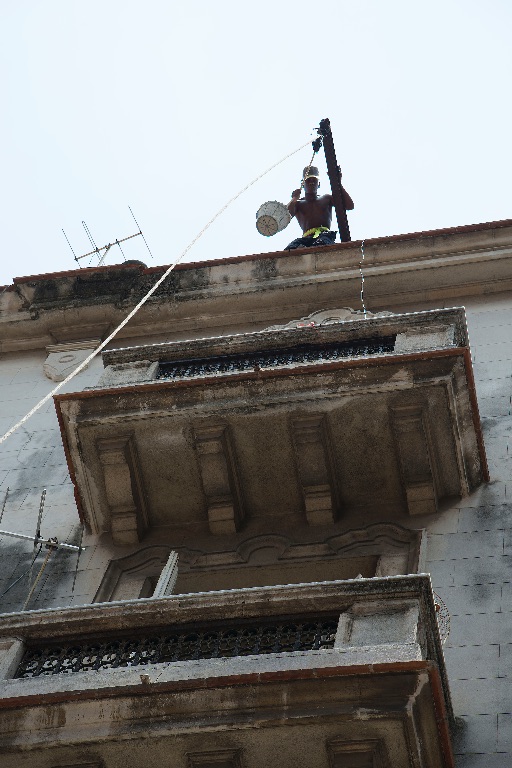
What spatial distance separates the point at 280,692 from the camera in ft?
29.9

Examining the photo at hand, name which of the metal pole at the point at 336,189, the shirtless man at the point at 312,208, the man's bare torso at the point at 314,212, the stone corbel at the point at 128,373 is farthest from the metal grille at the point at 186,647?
the metal pole at the point at 336,189

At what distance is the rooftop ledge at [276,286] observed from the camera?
19609 mm

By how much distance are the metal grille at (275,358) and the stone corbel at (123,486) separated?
1.56 m

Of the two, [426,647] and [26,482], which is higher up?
[426,647]

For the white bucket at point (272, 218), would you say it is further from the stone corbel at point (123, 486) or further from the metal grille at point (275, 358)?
the stone corbel at point (123, 486)

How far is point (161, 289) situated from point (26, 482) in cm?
518

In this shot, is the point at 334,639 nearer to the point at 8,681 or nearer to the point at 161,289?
the point at 8,681

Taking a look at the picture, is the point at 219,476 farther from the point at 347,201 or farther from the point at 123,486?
the point at 347,201

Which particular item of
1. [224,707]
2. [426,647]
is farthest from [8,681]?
[426,647]

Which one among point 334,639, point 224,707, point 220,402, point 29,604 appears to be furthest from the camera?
point 220,402

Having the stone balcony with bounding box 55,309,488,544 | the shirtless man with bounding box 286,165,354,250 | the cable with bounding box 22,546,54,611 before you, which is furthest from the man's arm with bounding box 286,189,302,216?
the cable with bounding box 22,546,54,611

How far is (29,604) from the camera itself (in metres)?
13.6

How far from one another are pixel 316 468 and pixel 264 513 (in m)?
0.93

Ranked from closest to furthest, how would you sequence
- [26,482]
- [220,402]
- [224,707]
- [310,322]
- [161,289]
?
[224,707] < [220,402] < [26,482] < [310,322] < [161,289]
